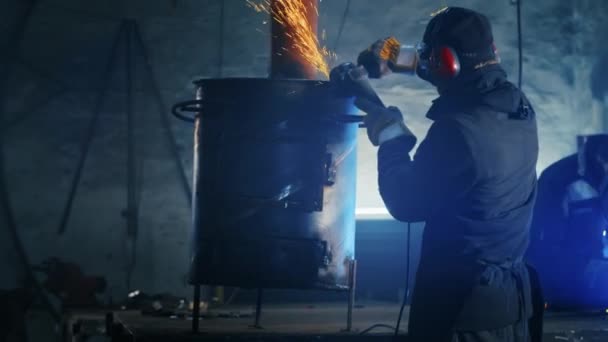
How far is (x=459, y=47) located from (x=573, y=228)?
2.77 meters

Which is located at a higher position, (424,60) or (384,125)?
(424,60)

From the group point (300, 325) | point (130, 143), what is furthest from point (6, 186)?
point (300, 325)

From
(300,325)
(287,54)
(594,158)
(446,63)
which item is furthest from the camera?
(594,158)

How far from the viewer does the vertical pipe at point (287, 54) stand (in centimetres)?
457

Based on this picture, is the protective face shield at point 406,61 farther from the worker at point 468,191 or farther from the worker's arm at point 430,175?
the worker's arm at point 430,175

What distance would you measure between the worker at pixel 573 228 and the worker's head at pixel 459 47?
8.19 feet

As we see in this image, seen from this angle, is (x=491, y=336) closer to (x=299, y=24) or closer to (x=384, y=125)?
(x=384, y=125)

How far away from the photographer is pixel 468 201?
11.3 ft

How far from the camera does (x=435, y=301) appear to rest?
351 centimetres

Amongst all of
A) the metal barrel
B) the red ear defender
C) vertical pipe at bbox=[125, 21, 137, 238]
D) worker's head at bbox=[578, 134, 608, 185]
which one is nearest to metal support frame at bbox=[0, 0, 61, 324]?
vertical pipe at bbox=[125, 21, 137, 238]

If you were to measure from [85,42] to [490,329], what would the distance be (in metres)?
5.14

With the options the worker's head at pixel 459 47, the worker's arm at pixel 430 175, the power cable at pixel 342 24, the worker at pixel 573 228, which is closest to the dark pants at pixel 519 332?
the worker's arm at pixel 430 175

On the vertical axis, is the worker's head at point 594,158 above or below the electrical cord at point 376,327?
above

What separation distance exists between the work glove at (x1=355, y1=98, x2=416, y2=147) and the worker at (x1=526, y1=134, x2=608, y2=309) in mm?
2488
